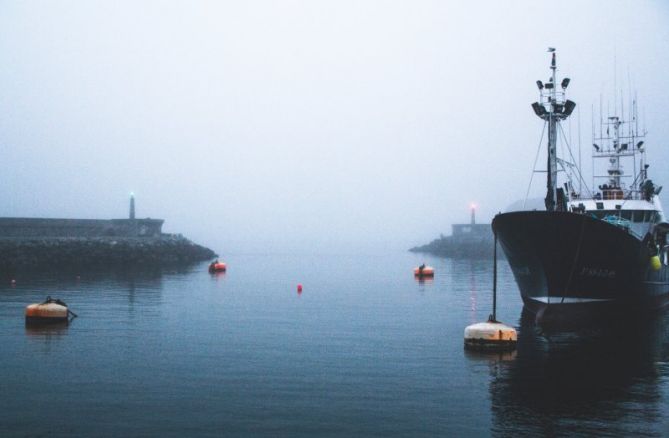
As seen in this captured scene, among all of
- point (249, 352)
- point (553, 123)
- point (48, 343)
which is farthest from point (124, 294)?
point (553, 123)

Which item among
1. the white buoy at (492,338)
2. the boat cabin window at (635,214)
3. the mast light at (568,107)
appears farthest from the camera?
the boat cabin window at (635,214)

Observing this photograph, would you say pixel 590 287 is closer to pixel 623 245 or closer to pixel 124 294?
pixel 623 245

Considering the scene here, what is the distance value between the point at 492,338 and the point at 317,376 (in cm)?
808

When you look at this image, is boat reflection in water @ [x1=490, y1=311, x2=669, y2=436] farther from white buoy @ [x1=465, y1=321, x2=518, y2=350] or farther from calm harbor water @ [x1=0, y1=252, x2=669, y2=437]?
Result: white buoy @ [x1=465, y1=321, x2=518, y2=350]

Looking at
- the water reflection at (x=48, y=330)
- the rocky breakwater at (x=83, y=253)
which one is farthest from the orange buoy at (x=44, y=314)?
the rocky breakwater at (x=83, y=253)

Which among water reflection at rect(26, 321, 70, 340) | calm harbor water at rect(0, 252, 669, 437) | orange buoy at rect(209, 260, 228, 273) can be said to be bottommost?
calm harbor water at rect(0, 252, 669, 437)

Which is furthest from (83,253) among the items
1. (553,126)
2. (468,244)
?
(468,244)

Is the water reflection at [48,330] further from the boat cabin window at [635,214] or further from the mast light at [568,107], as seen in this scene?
the boat cabin window at [635,214]

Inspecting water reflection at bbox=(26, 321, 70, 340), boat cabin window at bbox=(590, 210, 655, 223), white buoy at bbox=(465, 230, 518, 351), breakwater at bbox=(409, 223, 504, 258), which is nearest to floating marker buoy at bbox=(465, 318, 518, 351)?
white buoy at bbox=(465, 230, 518, 351)

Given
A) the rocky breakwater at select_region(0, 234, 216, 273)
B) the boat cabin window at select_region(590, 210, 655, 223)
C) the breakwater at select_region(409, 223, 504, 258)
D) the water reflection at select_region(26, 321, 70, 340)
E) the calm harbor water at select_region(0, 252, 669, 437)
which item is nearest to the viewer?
the calm harbor water at select_region(0, 252, 669, 437)

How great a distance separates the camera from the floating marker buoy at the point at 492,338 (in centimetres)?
2442

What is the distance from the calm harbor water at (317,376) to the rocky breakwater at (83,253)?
37702 millimetres

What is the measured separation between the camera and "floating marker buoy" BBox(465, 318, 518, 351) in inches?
961

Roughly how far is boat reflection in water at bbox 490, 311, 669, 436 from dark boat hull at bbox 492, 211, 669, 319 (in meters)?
1.47
